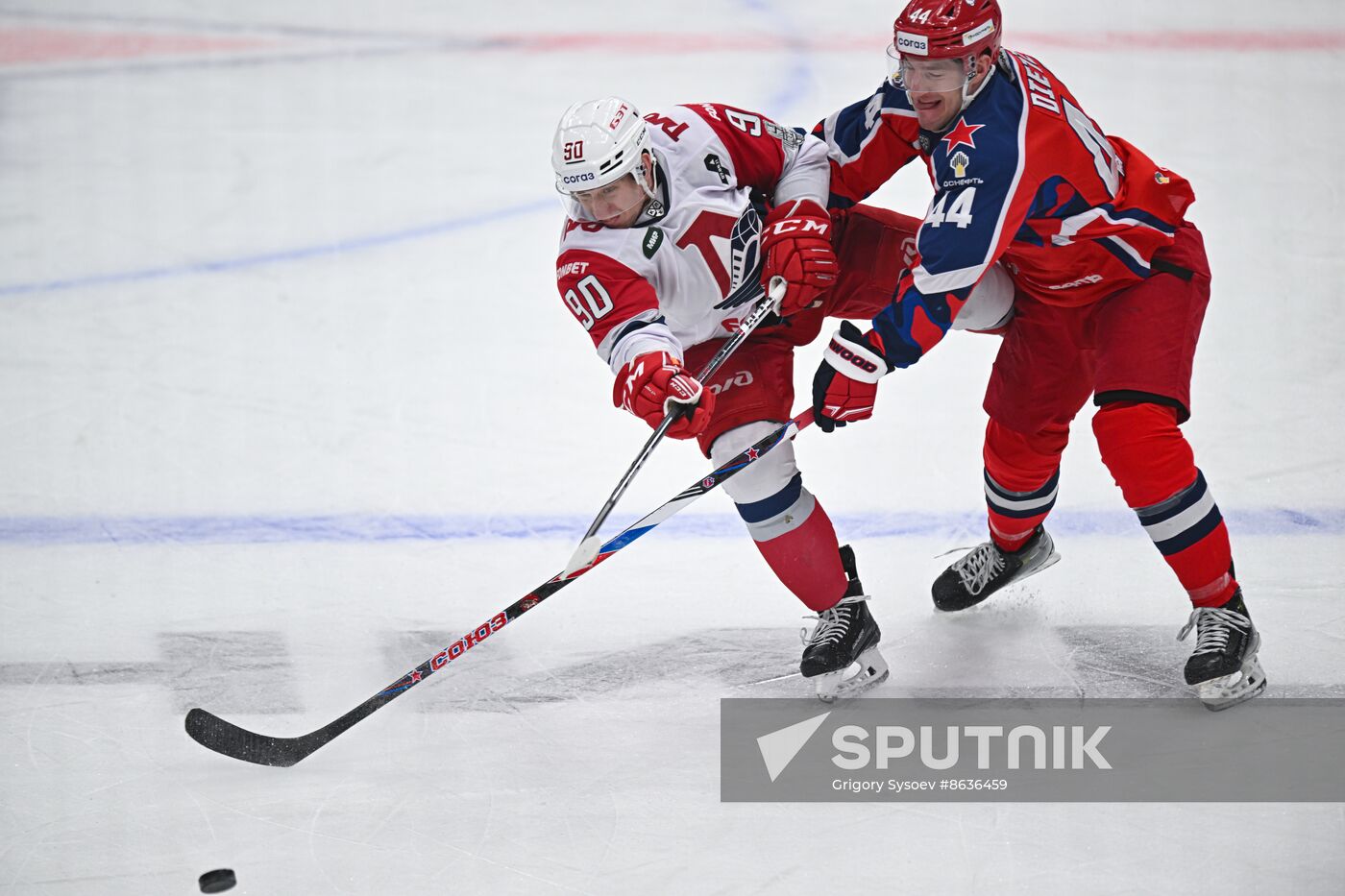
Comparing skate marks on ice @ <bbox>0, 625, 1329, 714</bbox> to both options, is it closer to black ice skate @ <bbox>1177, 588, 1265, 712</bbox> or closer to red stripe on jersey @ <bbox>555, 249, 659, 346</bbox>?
black ice skate @ <bbox>1177, 588, 1265, 712</bbox>

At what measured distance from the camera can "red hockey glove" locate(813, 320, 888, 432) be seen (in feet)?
8.62

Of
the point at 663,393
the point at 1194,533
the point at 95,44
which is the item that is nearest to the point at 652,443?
the point at 663,393

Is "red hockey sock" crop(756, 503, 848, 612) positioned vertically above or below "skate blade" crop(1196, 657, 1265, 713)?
above

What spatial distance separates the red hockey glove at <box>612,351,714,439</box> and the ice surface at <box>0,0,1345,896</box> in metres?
0.63

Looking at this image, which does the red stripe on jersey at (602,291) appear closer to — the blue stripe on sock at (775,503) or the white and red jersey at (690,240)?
the white and red jersey at (690,240)

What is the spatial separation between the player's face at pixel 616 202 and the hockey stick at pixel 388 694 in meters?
0.48

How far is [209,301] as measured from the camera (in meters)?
4.60

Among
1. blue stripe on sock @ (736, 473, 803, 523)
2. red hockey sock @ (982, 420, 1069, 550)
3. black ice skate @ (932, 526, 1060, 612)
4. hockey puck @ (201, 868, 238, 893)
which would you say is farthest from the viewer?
black ice skate @ (932, 526, 1060, 612)

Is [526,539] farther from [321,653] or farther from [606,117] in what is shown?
[606,117]

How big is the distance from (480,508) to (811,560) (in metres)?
1.08

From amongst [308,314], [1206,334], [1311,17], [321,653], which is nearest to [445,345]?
[308,314]

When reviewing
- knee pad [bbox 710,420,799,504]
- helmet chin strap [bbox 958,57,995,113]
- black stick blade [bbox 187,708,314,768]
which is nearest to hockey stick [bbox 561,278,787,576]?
knee pad [bbox 710,420,799,504]

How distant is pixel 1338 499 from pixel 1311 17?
3.54 metres

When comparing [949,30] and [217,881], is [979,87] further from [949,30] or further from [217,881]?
[217,881]
